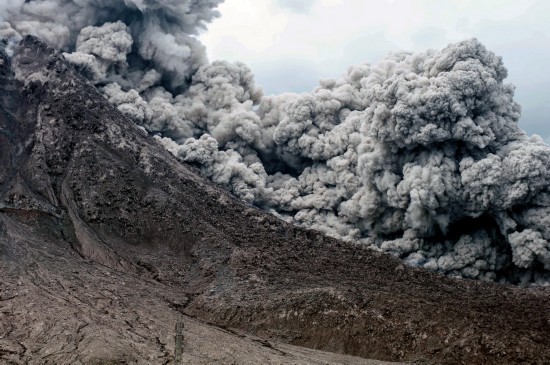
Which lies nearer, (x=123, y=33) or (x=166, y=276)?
(x=166, y=276)

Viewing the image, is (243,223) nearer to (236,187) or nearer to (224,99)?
(236,187)

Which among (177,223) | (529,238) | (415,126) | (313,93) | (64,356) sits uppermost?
(313,93)

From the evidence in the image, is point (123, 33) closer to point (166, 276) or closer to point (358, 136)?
point (358, 136)

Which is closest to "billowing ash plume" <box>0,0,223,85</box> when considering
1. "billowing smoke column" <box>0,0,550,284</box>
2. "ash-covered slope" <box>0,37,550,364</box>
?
"billowing smoke column" <box>0,0,550,284</box>

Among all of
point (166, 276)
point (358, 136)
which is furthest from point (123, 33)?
point (166, 276)

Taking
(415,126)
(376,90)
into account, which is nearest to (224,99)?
(376,90)

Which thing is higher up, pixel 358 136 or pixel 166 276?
pixel 358 136

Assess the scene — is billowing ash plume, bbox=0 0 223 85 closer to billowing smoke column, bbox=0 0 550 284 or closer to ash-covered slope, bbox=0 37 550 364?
billowing smoke column, bbox=0 0 550 284
